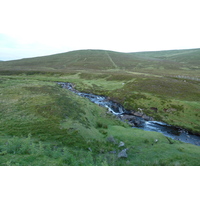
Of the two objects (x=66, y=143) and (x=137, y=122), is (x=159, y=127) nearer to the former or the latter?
(x=137, y=122)

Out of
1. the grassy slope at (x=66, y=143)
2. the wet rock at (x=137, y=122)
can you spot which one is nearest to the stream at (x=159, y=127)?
the wet rock at (x=137, y=122)

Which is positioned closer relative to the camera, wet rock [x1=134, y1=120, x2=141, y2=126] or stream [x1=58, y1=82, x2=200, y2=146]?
stream [x1=58, y1=82, x2=200, y2=146]

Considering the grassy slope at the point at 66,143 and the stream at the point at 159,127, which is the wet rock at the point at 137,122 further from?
the grassy slope at the point at 66,143

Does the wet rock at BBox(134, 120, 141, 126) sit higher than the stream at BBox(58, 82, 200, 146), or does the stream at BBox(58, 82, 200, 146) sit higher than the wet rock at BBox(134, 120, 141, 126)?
the wet rock at BBox(134, 120, 141, 126)

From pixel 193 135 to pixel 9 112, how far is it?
35.0 metres

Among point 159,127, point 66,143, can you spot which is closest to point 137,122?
point 159,127

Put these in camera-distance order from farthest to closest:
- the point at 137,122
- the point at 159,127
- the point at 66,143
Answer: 1. the point at 137,122
2. the point at 159,127
3. the point at 66,143

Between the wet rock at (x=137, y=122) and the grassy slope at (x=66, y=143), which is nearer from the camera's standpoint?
the grassy slope at (x=66, y=143)

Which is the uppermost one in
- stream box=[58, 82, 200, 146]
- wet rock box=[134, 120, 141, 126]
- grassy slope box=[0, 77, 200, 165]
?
grassy slope box=[0, 77, 200, 165]

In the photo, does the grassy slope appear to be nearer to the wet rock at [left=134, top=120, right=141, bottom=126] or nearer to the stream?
the stream

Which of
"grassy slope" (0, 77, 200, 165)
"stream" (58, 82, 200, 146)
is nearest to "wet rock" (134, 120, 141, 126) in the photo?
"stream" (58, 82, 200, 146)

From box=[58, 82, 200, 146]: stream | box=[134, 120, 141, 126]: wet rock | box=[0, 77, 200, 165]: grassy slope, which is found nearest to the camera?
box=[0, 77, 200, 165]: grassy slope

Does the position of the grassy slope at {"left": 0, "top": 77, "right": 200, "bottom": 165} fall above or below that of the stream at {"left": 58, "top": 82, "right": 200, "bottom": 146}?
above

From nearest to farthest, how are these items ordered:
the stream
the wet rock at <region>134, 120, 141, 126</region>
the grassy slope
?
the grassy slope < the stream < the wet rock at <region>134, 120, 141, 126</region>
